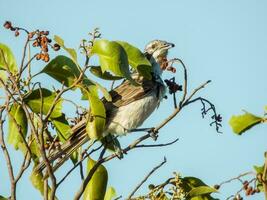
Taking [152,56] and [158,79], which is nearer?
[158,79]

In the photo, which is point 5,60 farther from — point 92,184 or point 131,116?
point 131,116

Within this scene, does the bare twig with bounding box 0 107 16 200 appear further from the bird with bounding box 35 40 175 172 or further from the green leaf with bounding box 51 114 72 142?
A: the bird with bounding box 35 40 175 172

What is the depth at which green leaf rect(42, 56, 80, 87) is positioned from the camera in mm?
5020

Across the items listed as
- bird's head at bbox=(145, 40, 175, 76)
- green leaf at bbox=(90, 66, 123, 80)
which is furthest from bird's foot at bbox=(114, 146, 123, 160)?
bird's head at bbox=(145, 40, 175, 76)

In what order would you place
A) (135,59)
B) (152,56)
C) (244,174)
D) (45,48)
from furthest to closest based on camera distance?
(152,56), (45,48), (135,59), (244,174)

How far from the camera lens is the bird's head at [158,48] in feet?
31.3

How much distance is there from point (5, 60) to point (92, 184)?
52.1 inches

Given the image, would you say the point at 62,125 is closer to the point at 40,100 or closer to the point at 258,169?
the point at 40,100

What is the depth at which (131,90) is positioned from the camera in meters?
8.65

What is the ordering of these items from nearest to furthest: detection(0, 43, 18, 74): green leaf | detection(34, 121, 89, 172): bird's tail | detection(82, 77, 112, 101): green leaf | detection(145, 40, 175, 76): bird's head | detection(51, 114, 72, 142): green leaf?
detection(82, 77, 112, 101): green leaf, detection(0, 43, 18, 74): green leaf, detection(51, 114, 72, 142): green leaf, detection(34, 121, 89, 172): bird's tail, detection(145, 40, 175, 76): bird's head

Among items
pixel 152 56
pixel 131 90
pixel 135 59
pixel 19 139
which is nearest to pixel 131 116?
pixel 131 90

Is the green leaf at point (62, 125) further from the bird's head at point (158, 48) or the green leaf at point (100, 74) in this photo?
the bird's head at point (158, 48)

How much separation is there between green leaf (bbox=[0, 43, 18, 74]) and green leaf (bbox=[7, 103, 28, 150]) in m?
0.33

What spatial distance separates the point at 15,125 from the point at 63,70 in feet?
2.31
